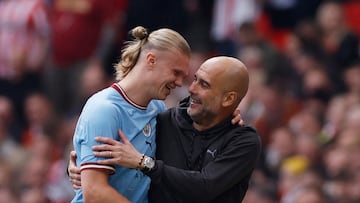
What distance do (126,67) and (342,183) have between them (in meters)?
3.57

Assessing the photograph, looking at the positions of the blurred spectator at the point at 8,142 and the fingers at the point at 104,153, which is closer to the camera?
the fingers at the point at 104,153

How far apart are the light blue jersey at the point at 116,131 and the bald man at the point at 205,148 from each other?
2.7 inches

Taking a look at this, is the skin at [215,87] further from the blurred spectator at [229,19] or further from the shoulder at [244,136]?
the blurred spectator at [229,19]

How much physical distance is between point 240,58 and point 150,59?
566 cm

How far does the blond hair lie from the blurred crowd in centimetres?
322

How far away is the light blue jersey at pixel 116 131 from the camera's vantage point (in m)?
7.77

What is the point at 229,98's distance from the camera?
7957 mm

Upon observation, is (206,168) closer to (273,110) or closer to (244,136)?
(244,136)

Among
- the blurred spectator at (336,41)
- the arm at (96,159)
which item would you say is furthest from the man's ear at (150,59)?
the blurred spectator at (336,41)

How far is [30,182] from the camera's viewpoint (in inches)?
523

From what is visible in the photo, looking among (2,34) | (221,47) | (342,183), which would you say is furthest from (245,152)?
(2,34)

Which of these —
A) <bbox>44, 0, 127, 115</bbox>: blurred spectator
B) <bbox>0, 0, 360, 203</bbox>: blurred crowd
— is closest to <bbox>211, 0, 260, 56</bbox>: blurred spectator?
<bbox>0, 0, 360, 203</bbox>: blurred crowd

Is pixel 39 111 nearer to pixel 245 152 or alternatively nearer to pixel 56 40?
pixel 56 40

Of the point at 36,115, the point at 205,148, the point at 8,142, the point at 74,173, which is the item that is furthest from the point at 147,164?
the point at 36,115
